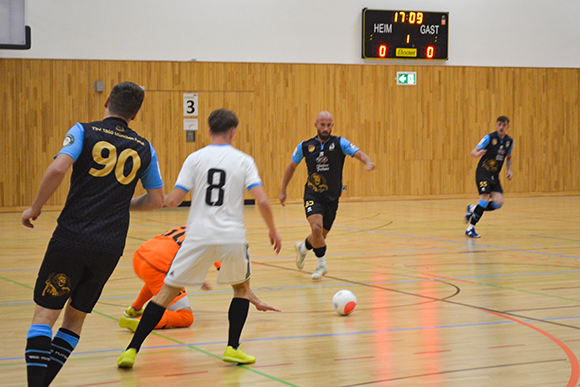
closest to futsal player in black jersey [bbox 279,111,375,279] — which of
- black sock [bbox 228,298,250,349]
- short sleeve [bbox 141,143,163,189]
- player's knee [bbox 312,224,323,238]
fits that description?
player's knee [bbox 312,224,323,238]

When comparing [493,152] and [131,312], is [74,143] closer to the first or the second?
[131,312]

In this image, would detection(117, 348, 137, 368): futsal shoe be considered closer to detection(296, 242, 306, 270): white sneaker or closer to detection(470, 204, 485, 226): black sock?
detection(296, 242, 306, 270): white sneaker

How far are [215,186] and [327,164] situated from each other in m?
3.77

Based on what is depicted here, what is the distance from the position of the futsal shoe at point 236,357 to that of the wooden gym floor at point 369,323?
0.17 feet

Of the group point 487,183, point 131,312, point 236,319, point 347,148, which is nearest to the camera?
point 236,319

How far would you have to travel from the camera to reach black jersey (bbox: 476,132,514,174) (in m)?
11.4

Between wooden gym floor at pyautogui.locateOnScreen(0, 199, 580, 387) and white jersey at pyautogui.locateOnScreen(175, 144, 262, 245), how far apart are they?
798 mm

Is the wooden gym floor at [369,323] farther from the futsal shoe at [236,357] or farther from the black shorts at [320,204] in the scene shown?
the black shorts at [320,204]

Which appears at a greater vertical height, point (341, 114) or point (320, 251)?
point (341, 114)

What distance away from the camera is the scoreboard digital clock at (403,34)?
17.8 metres

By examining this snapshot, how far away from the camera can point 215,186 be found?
155 inches

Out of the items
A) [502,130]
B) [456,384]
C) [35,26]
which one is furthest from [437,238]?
[35,26]

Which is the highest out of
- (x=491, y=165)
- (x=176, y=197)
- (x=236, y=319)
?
(x=491, y=165)

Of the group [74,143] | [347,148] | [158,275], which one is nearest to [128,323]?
[158,275]
